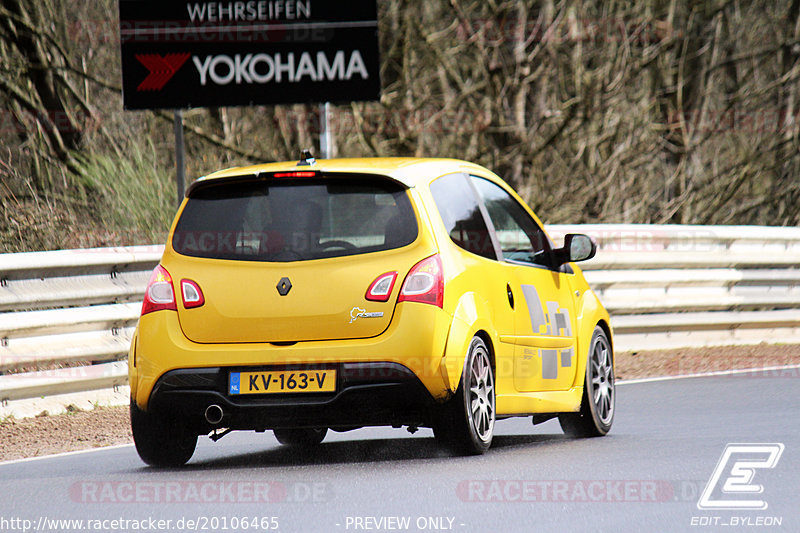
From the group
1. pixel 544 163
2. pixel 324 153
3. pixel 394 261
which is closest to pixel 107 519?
pixel 394 261

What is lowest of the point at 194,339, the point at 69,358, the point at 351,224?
the point at 69,358

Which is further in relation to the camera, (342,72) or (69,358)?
(342,72)

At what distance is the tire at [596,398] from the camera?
8961 mm

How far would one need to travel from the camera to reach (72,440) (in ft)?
31.3

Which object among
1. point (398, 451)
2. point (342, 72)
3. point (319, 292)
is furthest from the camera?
point (342, 72)

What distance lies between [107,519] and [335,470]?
157 centimetres

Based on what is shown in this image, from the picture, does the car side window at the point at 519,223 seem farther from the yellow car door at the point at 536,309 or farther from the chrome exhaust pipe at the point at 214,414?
the chrome exhaust pipe at the point at 214,414

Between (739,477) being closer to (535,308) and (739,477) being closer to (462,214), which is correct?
(535,308)

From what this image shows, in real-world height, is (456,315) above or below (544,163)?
above

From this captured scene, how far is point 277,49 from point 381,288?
25.4ft

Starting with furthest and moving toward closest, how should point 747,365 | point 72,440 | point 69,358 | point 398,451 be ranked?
point 747,365
point 69,358
point 72,440
point 398,451

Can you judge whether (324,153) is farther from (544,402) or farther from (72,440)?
(544,402)

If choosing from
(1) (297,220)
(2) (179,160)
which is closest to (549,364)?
(1) (297,220)

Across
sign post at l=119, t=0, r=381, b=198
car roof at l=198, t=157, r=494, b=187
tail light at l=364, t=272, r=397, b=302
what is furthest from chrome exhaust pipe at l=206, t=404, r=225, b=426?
sign post at l=119, t=0, r=381, b=198
